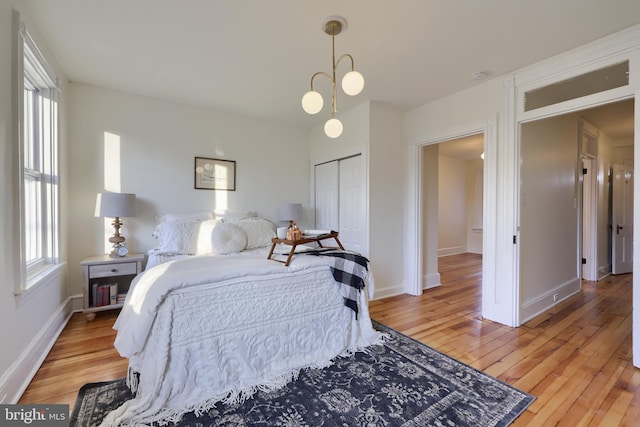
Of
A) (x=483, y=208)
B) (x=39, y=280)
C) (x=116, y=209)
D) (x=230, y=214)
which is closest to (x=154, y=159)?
(x=116, y=209)

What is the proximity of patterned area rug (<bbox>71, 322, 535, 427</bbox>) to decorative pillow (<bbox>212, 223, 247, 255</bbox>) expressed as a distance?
4.31 ft

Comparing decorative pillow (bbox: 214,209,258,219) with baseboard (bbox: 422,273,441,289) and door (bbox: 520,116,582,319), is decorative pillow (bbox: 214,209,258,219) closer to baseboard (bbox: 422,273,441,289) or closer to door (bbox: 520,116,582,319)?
baseboard (bbox: 422,273,441,289)

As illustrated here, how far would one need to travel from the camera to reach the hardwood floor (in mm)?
1724

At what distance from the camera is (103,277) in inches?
123

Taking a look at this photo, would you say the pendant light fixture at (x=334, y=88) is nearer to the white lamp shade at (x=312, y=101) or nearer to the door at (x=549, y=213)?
the white lamp shade at (x=312, y=101)

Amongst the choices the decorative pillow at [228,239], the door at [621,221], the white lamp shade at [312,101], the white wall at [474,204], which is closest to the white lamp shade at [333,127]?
the white lamp shade at [312,101]

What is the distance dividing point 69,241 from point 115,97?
67.1 inches

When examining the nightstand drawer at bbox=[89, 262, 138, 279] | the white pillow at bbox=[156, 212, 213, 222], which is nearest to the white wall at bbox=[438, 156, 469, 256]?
the white pillow at bbox=[156, 212, 213, 222]

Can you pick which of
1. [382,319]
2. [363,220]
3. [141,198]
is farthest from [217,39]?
[382,319]

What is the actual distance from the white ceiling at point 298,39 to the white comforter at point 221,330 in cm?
173

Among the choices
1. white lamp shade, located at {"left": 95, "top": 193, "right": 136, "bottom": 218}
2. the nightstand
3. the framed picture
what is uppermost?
the framed picture

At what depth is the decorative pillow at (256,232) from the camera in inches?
128

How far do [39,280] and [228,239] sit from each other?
1.44m

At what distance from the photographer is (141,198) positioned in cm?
346
